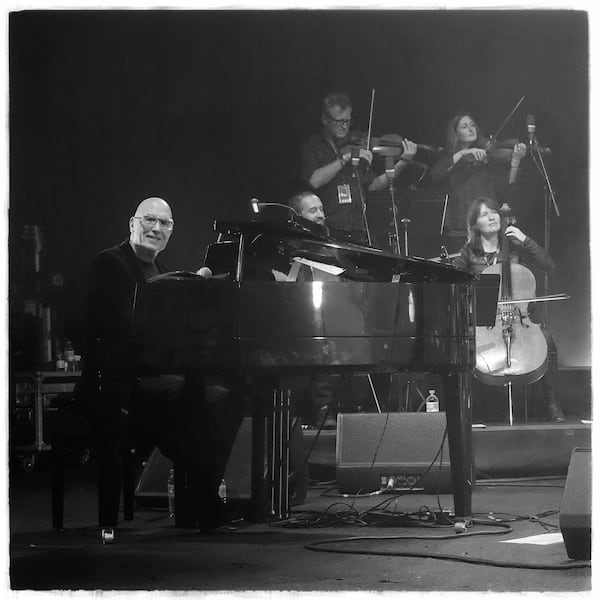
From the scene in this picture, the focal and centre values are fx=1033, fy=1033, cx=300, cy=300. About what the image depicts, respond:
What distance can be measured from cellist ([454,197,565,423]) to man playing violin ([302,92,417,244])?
51 centimetres

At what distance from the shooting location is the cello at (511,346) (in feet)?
16.7

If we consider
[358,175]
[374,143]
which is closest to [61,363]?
[358,175]

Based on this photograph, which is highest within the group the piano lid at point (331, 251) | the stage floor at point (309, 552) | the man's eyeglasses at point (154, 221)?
the man's eyeglasses at point (154, 221)

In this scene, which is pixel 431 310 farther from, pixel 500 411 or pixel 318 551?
pixel 500 411

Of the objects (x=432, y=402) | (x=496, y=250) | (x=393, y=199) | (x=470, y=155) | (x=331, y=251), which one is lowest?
(x=432, y=402)

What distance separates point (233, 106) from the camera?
5.03 m

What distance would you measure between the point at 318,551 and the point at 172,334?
2.65ft

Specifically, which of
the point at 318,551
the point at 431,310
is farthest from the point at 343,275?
the point at 318,551

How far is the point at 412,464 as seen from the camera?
4.29 metres

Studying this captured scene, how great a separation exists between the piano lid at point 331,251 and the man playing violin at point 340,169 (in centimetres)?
184

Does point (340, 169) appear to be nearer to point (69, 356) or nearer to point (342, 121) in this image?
point (342, 121)

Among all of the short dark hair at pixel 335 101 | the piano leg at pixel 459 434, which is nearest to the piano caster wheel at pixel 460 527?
the piano leg at pixel 459 434

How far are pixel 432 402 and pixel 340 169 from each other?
4.36 ft

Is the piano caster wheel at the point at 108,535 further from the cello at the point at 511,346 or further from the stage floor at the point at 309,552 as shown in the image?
the cello at the point at 511,346
